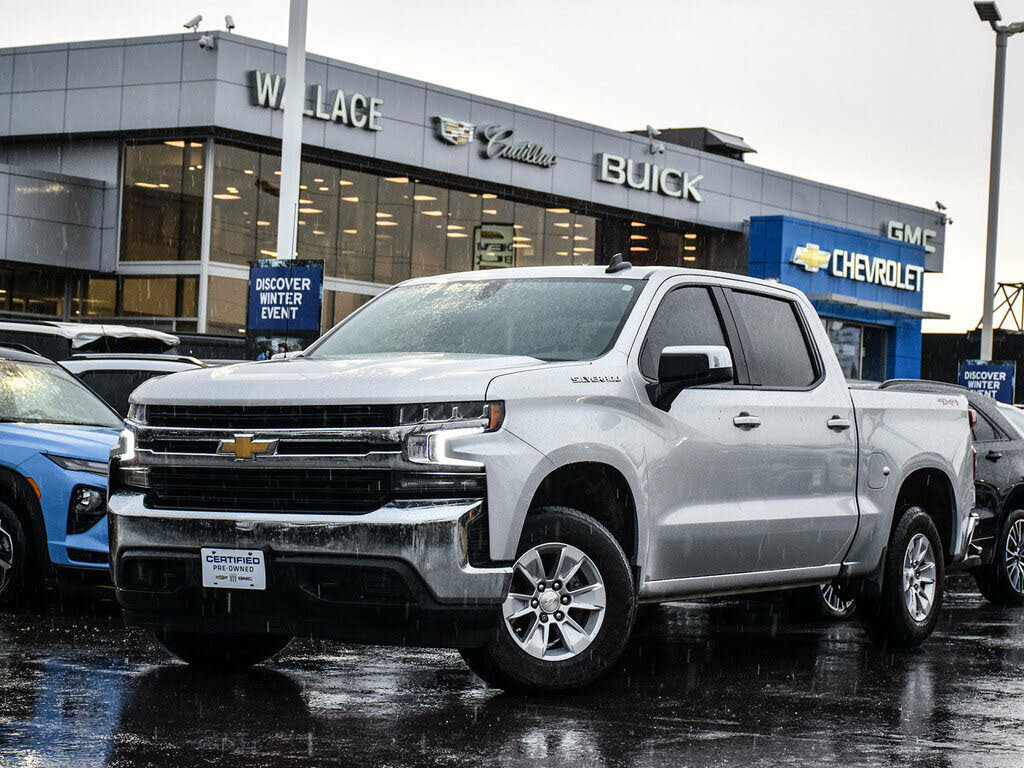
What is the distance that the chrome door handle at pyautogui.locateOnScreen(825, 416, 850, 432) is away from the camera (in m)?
9.04

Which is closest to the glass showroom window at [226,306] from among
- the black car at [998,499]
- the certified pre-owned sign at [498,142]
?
the certified pre-owned sign at [498,142]

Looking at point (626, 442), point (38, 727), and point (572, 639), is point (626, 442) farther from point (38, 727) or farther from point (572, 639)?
point (38, 727)

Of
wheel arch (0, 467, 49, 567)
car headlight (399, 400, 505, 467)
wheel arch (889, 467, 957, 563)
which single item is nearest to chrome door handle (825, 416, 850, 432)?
wheel arch (889, 467, 957, 563)

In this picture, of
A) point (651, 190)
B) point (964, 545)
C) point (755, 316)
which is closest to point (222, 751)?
point (755, 316)

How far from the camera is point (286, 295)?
16156 millimetres

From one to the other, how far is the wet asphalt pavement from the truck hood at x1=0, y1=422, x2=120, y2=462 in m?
1.10

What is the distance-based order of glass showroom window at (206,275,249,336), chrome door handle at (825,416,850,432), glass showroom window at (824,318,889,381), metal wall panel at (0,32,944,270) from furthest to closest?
glass showroom window at (824,318,889,381)
glass showroom window at (206,275,249,336)
metal wall panel at (0,32,944,270)
chrome door handle at (825,416,850,432)

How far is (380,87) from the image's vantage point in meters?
35.8

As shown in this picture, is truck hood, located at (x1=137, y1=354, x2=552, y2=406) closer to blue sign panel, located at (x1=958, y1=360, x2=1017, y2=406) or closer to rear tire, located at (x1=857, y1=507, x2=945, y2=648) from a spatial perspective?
rear tire, located at (x1=857, y1=507, x2=945, y2=648)

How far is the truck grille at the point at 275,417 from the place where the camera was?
22.5 ft

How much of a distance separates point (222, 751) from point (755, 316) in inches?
167

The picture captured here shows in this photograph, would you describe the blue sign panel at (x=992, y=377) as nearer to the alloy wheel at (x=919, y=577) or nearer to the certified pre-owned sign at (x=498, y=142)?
the certified pre-owned sign at (x=498, y=142)

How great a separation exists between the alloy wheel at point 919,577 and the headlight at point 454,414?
3694 millimetres

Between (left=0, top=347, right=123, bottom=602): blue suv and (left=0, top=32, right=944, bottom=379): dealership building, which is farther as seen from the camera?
(left=0, top=32, right=944, bottom=379): dealership building
